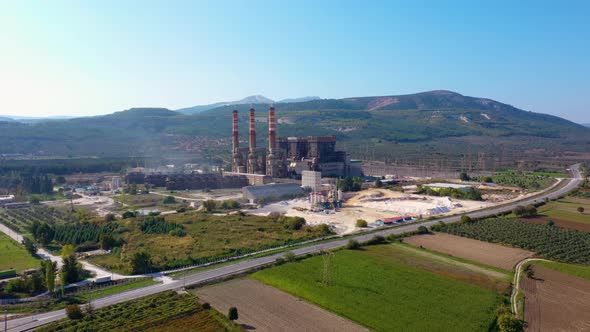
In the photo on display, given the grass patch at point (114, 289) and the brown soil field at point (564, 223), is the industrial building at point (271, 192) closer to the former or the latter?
the brown soil field at point (564, 223)

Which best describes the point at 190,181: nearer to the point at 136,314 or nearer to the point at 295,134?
the point at 136,314

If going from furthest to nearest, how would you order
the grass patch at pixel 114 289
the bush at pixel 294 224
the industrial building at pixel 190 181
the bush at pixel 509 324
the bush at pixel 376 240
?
1. the industrial building at pixel 190 181
2. the bush at pixel 294 224
3. the bush at pixel 376 240
4. the grass patch at pixel 114 289
5. the bush at pixel 509 324

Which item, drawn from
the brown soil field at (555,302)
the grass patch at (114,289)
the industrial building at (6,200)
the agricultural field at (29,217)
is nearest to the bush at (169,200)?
the agricultural field at (29,217)

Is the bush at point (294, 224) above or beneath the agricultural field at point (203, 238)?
above

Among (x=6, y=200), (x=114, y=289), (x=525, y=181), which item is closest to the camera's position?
(x=114, y=289)

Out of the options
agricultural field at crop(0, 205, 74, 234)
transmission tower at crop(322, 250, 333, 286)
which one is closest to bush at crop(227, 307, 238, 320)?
transmission tower at crop(322, 250, 333, 286)

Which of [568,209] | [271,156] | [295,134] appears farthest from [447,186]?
[295,134]
